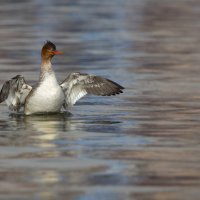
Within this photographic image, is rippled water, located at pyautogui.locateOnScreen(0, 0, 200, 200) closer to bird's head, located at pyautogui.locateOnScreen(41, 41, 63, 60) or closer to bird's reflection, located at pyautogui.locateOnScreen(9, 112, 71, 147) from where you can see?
bird's reflection, located at pyautogui.locateOnScreen(9, 112, 71, 147)

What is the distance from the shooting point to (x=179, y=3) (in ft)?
128

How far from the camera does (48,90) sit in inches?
644

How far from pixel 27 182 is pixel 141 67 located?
1122cm

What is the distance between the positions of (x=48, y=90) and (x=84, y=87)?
4.16 feet

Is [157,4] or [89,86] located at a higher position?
[157,4]

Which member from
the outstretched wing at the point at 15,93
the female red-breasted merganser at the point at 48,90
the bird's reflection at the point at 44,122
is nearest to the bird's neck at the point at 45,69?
the female red-breasted merganser at the point at 48,90

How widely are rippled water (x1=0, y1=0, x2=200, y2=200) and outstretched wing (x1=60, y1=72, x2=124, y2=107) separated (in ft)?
0.71

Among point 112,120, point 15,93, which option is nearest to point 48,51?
point 15,93

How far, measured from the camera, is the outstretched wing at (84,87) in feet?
56.7

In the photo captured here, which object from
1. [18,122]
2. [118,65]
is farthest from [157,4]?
[18,122]

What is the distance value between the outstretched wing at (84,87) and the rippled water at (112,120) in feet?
0.71

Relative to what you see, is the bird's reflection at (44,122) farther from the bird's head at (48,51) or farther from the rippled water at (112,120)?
the bird's head at (48,51)

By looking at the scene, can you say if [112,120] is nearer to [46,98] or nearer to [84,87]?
[46,98]

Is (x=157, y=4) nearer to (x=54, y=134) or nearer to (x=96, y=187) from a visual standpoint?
(x=54, y=134)
